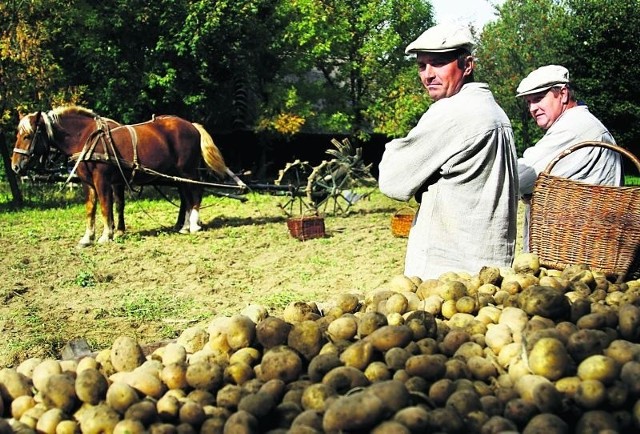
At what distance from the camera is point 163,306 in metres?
7.67

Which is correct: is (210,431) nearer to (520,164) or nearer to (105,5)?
(520,164)

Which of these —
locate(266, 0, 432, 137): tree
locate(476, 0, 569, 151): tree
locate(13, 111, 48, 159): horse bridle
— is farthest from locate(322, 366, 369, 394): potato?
locate(476, 0, 569, 151): tree

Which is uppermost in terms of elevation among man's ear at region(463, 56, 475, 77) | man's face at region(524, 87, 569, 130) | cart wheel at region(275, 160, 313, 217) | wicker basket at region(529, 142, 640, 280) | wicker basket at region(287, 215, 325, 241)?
man's ear at region(463, 56, 475, 77)

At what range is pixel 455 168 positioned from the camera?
12.2ft

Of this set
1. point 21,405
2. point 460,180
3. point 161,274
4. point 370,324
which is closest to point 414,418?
point 370,324

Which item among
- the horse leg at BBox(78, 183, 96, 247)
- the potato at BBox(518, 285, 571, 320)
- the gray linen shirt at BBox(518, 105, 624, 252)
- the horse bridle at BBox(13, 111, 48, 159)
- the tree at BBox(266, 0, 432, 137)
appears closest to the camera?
the potato at BBox(518, 285, 571, 320)

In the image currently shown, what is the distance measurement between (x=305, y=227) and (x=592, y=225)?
825 centimetres

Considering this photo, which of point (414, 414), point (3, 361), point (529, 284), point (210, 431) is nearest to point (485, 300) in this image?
point (529, 284)

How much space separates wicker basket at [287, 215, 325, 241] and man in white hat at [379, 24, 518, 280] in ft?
26.5

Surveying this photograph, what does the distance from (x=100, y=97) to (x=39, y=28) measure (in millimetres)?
5321

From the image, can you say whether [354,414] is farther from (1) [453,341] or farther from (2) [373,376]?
(1) [453,341]

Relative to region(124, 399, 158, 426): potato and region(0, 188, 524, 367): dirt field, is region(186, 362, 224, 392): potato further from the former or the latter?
region(0, 188, 524, 367): dirt field

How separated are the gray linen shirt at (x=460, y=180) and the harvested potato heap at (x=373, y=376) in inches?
29.8

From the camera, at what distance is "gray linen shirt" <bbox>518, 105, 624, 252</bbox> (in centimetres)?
482
